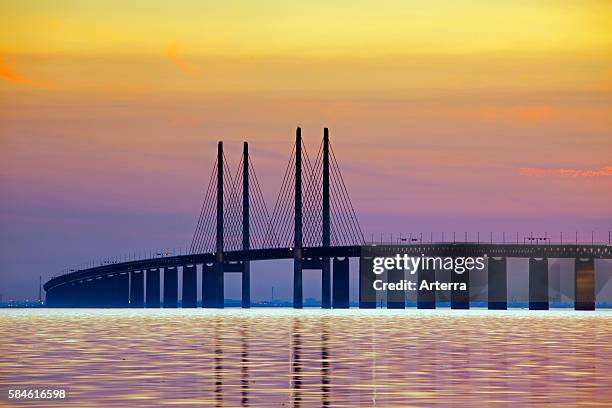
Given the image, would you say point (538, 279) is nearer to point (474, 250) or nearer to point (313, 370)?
point (474, 250)

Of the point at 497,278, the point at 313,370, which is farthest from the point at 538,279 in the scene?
the point at 313,370

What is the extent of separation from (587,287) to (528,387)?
519 feet

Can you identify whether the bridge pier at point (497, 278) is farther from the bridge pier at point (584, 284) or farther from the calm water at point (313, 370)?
the calm water at point (313, 370)

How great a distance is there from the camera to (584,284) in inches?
7594

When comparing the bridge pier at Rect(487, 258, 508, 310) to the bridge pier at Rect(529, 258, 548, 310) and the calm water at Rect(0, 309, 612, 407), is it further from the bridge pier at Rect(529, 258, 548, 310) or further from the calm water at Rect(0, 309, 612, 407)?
the calm water at Rect(0, 309, 612, 407)

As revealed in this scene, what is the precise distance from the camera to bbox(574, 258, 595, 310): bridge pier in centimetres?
19275

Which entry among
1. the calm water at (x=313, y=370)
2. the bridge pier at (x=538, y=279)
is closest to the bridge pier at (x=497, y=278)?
the bridge pier at (x=538, y=279)

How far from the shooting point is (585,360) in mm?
50188

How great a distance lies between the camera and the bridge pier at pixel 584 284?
632 feet

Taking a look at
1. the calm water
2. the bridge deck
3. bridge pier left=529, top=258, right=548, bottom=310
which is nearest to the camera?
the calm water

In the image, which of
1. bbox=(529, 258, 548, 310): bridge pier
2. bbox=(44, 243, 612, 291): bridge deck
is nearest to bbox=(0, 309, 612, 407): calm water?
bbox=(44, 243, 612, 291): bridge deck

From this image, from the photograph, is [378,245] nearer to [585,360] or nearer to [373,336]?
[373,336]

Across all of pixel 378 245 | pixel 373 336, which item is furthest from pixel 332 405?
pixel 378 245

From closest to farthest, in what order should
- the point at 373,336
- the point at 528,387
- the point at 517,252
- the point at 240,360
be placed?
the point at 528,387 < the point at 240,360 < the point at 373,336 < the point at 517,252
